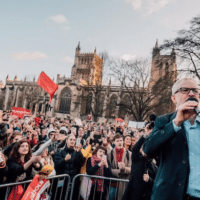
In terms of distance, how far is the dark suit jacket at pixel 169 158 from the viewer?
1.29 m

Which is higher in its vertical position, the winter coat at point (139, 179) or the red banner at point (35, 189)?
the winter coat at point (139, 179)

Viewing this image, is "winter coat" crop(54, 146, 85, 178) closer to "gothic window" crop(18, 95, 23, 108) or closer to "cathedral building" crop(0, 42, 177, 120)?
"cathedral building" crop(0, 42, 177, 120)

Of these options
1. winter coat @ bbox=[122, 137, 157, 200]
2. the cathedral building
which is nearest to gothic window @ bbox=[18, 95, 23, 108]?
the cathedral building

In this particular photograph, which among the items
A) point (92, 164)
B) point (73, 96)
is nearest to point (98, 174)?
point (92, 164)

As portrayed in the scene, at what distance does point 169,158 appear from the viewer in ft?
4.58

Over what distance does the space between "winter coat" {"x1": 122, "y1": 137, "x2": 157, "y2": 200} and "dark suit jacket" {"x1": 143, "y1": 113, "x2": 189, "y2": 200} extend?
1312mm

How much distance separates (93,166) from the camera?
396 cm

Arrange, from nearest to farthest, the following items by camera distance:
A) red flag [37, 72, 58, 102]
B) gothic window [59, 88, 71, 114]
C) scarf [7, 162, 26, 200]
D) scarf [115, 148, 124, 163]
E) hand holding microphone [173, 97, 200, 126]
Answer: hand holding microphone [173, 97, 200, 126]
scarf [7, 162, 26, 200]
scarf [115, 148, 124, 163]
red flag [37, 72, 58, 102]
gothic window [59, 88, 71, 114]

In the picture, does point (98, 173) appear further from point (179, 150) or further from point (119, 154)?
point (179, 150)

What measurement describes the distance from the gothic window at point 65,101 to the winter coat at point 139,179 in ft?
150

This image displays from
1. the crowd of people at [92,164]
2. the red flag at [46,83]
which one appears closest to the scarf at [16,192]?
the crowd of people at [92,164]

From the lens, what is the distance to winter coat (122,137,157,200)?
2.81 meters

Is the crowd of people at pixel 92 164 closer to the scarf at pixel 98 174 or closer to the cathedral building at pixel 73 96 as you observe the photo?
the scarf at pixel 98 174

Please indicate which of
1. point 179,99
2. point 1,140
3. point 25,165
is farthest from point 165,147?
point 1,140
